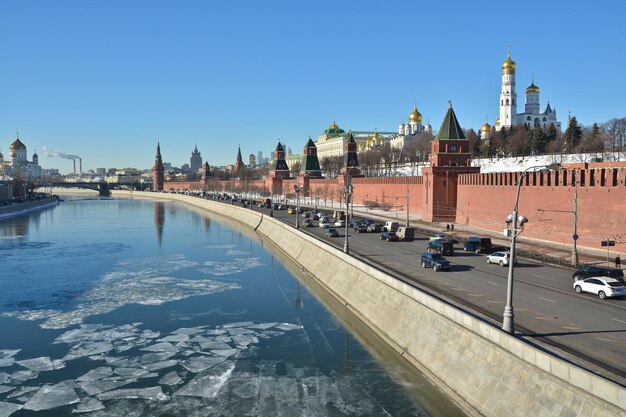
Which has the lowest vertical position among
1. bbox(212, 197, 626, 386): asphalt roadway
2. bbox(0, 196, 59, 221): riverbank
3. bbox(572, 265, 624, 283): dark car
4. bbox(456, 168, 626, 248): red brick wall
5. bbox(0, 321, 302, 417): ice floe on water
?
bbox(0, 321, 302, 417): ice floe on water

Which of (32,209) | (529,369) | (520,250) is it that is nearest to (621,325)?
(529,369)

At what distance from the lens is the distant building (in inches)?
5032

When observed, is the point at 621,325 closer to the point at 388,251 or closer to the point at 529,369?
the point at 529,369

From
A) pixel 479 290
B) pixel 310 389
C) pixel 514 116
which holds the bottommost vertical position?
pixel 310 389

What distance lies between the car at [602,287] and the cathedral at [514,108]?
108 meters

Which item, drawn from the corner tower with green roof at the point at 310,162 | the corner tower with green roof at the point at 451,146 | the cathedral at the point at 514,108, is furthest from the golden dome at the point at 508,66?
the corner tower with green roof at the point at 451,146

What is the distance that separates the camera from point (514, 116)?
13125cm

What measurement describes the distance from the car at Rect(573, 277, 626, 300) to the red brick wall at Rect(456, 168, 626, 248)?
41.2ft

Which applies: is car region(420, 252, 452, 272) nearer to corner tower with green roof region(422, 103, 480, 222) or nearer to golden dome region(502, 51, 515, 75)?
corner tower with green roof region(422, 103, 480, 222)

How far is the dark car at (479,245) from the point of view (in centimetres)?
3553

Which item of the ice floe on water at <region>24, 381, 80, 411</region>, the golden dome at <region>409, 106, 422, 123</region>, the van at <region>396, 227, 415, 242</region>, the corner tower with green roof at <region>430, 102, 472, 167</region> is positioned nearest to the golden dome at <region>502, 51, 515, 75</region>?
the golden dome at <region>409, 106, 422, 123</region>

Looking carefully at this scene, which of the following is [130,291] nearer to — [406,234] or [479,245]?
[406,234]

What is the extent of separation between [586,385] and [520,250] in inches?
976

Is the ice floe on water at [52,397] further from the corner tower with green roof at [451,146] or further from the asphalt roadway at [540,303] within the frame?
the corner tower with green roof at [451,146]
